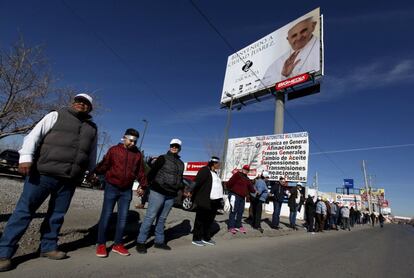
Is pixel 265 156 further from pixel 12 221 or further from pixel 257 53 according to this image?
pixel 12 221

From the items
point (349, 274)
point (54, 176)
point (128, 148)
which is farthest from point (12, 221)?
point (349, 274)

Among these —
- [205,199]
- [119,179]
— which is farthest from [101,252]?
[205,199]

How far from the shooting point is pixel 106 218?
394cm

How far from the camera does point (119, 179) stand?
4008mm

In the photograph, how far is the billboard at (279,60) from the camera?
19062mm

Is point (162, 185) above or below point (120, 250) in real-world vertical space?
above

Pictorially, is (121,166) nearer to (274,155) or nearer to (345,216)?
(274,155)

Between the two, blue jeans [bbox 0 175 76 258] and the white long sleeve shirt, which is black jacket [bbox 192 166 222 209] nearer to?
blue jeans [bbox 0 175 76 258]

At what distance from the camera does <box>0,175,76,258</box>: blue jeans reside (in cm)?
295

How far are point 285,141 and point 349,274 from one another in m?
15.2

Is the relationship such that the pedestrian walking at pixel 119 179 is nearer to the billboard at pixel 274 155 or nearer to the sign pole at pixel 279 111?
the billboard at pixel 274 155

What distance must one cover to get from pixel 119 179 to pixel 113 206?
0.39 metres

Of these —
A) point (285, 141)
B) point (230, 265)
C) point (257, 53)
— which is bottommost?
point (230, 265)

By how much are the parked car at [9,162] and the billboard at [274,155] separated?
1482 centimetres
